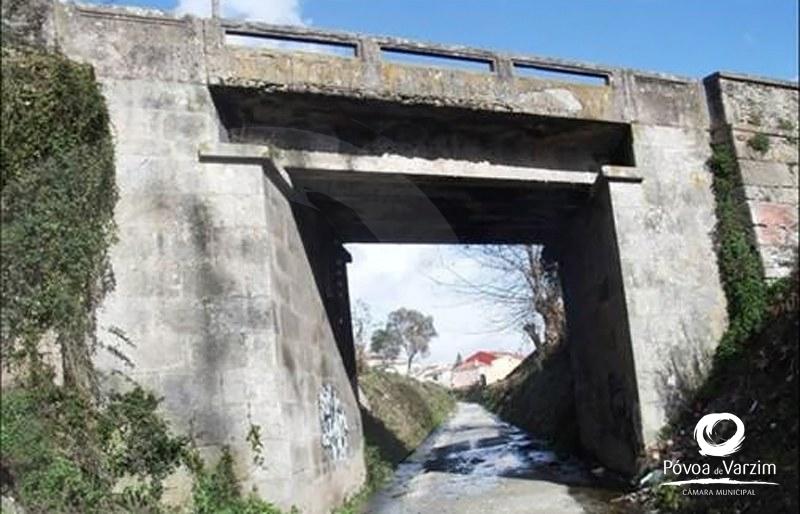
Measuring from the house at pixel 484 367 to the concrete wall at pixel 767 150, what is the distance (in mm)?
66239

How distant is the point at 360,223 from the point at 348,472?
4598mm

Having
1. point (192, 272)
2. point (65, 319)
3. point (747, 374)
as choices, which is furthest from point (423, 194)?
point (65, 319)

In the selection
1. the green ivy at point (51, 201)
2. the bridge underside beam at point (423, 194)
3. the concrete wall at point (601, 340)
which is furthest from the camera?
→ the concrete wall at point (601, 340)

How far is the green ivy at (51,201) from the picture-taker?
682 centimetres

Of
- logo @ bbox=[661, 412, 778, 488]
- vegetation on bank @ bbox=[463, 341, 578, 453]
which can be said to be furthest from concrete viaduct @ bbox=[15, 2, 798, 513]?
vegetation on bank @ bbox=[463, 341, 578, 453]

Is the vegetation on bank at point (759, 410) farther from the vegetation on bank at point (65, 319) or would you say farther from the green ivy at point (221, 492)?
the vegetation on bank at point (65, 319)

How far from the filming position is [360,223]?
13.2 meters

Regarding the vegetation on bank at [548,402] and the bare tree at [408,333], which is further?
the bare tree at [408,333]

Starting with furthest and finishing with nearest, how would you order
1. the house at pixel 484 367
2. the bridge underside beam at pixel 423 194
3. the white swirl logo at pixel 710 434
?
the house at pixel 484 367
the bridge underside beam at pixel 423 194
the white swirl logo at pixel 710 434

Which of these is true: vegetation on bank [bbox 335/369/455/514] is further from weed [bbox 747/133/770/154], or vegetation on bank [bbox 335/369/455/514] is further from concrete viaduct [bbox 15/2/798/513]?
weed [bbox 747/133/770/154]

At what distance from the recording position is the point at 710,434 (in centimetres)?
878

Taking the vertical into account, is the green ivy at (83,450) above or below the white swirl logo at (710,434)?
above

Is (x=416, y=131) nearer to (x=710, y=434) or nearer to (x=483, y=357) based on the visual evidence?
(x=710, y=434)

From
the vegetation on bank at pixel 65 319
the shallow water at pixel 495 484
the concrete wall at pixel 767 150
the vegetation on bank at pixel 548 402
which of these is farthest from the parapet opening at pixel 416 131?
the vegetation on bank at pixel 548 402
